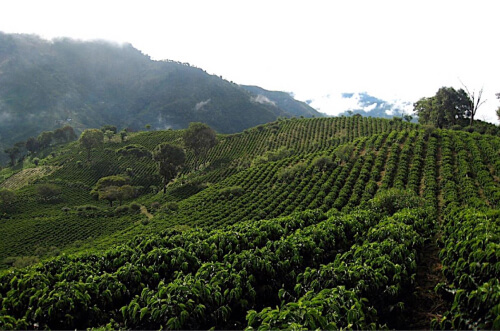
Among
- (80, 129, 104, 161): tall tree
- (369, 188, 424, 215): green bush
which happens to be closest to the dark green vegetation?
(369, 188, 424, 215): green bush

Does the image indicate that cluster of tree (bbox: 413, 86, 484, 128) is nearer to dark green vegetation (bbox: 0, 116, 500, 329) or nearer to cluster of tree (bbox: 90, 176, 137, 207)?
dark green vegetation (bbox: 0, 116, 500, 329)

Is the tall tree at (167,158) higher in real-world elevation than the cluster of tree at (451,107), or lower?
lower

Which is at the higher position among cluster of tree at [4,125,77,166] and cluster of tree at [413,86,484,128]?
cluster of tree at [413,86,484,128]

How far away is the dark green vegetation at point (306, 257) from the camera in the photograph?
9.42 meters

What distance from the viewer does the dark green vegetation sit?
942cm

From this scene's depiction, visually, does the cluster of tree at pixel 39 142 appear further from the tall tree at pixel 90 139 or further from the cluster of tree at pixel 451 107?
the cluster of tree at pixel 451 107

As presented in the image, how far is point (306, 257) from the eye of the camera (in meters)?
15.2

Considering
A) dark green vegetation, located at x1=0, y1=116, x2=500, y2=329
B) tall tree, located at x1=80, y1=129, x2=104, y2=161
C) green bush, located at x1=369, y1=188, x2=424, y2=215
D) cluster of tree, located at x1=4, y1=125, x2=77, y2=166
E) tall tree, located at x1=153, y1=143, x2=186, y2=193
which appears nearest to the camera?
dark green vegetation, located at x1=0, y1=116, x2=500, y2=329

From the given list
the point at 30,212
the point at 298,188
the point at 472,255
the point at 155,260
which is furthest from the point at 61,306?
the point at 30,212

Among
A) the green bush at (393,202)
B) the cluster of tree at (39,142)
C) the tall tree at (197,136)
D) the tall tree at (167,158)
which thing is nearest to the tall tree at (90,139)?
the tall tree at (197,136)

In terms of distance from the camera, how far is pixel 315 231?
16516 mm

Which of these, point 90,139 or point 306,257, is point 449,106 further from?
point 90,139

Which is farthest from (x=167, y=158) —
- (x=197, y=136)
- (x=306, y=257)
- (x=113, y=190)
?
(x=306, y=257)

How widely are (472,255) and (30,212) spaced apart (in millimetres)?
79714
